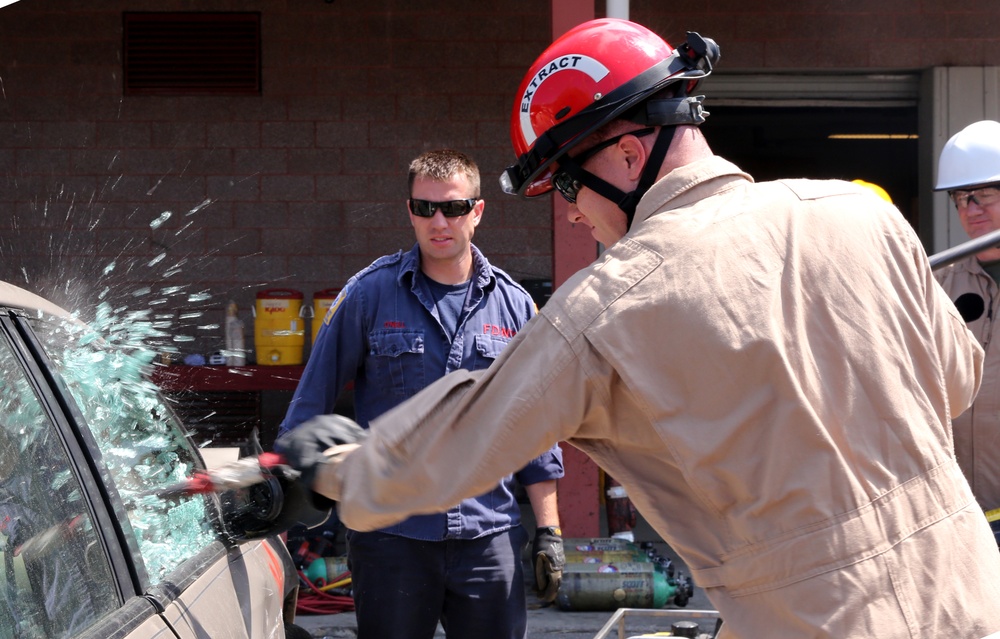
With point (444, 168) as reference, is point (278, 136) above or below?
above

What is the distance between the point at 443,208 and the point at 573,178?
1.82 m

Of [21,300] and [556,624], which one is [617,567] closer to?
[556,624]

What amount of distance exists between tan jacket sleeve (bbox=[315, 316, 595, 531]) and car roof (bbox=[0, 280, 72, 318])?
0.84 metres

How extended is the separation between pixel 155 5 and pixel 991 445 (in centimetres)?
614

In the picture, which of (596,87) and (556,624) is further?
(556,624)

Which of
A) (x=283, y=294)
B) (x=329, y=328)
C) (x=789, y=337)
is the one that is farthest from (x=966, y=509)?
(x=283, y=294)

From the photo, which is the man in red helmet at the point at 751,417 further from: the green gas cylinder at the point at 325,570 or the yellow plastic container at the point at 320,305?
the yellow plastic container at the point at 320,305

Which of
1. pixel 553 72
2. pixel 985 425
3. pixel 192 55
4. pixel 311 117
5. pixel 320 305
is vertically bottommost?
pixel 985 425

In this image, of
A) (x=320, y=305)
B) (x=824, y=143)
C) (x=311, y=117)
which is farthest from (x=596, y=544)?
(x=824, y=143)

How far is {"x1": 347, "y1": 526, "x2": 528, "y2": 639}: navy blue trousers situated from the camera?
3486 mm

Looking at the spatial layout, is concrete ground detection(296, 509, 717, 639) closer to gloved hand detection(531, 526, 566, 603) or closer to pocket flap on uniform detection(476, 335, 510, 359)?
gloved hand detection(531, 526, 566, 603)

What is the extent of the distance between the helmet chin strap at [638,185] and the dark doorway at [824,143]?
6.29 meters

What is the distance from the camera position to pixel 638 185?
198cm

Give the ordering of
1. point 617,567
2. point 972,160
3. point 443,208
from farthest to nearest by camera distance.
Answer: point 617,567
point 972,160
point 443,208
